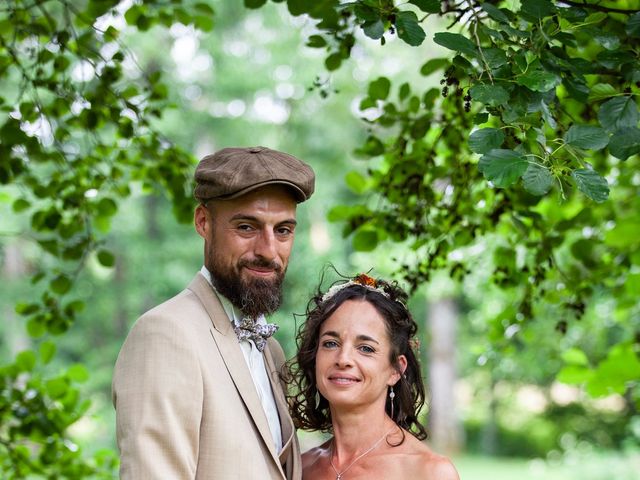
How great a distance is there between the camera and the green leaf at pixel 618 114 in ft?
7.54

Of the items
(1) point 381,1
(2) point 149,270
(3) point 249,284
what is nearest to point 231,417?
(3) point 249,284

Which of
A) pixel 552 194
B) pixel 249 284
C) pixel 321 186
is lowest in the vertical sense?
pixel 249 284

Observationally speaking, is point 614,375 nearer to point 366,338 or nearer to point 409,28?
point 366,338

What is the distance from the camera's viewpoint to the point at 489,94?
2.19 m

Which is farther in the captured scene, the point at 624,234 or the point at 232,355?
the point at 624,234

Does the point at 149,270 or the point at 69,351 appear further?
the point at 69,351

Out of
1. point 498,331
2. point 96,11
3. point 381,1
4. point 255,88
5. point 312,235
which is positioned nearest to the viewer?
point 381,1

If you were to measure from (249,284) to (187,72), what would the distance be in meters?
16.0

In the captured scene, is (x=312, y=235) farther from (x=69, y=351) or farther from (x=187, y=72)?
(x=69, y=351)

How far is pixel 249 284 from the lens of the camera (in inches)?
108

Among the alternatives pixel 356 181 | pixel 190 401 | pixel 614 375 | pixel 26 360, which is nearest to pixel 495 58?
pixel 190 401

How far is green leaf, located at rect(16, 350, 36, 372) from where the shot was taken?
14.6 ft

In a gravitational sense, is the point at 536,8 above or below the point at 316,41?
below

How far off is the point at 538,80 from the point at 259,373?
1.29 meters
